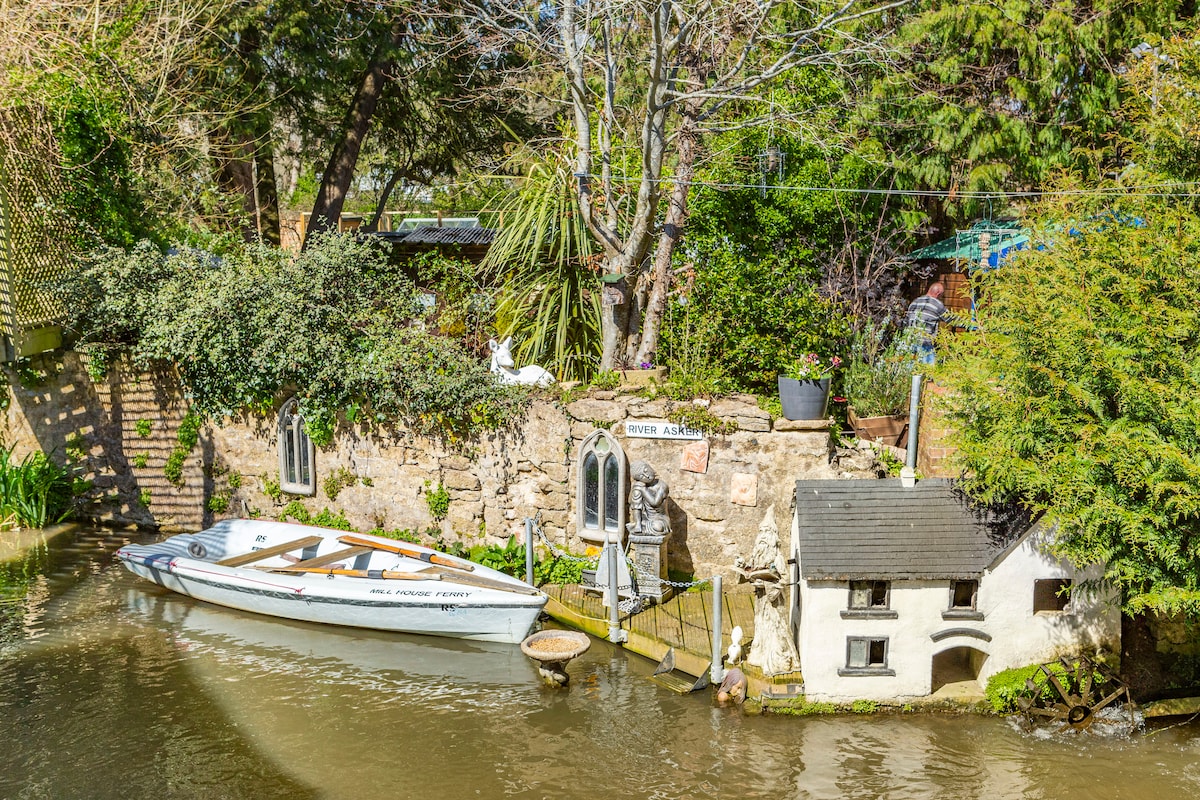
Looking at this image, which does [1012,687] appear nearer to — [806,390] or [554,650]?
[806,390]

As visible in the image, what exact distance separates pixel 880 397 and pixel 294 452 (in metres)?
7.53

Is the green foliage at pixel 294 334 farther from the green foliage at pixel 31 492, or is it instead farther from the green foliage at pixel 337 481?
the green foliage at pixel 31 492

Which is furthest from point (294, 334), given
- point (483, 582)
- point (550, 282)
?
point (483, 582)

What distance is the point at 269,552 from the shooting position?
12.2 m

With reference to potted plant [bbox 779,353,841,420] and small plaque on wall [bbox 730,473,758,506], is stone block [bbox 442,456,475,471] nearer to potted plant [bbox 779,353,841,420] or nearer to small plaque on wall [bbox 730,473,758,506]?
small plaque on wall [bbox 730,473,758,506]

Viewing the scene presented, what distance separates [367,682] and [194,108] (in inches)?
386

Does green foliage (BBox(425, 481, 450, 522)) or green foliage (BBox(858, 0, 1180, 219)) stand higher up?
green foliage (BBox(858, 0, 1180, 219))

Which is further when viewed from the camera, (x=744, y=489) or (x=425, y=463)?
(x=425, y=463)

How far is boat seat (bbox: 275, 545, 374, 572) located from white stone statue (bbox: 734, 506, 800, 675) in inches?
184

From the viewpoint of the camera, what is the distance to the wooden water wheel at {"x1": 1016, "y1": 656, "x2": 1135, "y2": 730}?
8984 millimetres

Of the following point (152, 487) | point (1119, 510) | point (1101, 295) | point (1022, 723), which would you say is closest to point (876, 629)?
point (1022, 723)

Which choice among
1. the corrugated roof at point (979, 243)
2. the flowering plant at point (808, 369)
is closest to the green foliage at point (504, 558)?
the flowering plant at point (808, 369)

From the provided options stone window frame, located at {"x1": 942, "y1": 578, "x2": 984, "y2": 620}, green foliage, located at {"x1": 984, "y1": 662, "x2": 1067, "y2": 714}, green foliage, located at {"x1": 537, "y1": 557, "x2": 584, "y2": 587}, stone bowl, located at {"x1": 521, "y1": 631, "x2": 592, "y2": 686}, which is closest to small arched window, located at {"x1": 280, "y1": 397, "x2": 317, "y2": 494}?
green foliage, located at {"x1": 537, "y1": 557, "x2": 584, "y2": 587}

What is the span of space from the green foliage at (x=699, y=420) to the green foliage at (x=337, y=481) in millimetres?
4490
